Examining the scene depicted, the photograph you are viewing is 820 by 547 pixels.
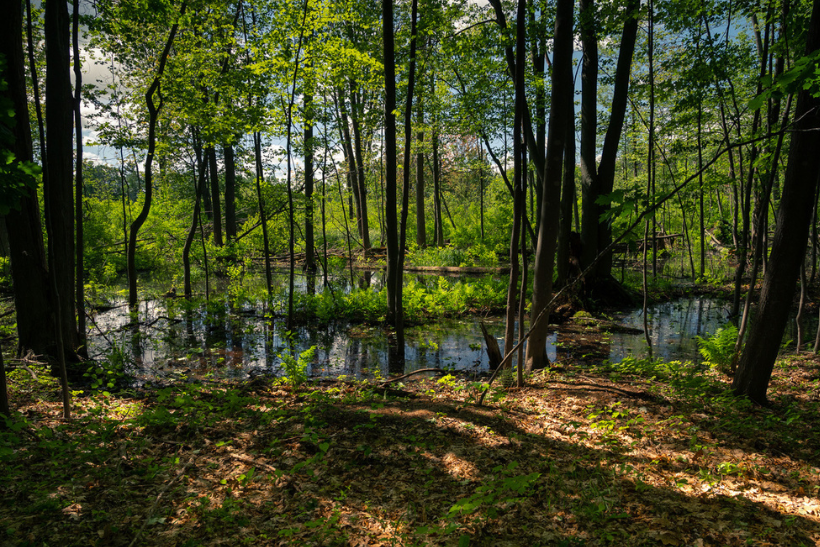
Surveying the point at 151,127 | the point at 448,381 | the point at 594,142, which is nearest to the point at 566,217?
the point at 594,142

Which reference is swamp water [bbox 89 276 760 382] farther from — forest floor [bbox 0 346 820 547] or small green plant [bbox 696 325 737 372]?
forest floor [bbox 0 346 820 547]

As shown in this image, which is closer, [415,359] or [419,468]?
[419,468]

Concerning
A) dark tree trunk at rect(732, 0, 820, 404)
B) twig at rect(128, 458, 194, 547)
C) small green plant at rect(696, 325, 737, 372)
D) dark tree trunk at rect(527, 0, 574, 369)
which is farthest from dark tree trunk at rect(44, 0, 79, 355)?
small green plant at rect(696, 325, 737, 372)

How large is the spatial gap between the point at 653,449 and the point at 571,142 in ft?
27.1

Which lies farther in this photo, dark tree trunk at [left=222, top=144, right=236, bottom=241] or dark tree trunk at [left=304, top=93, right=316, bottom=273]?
dark tree trunk at [left=222, top=144, right=236, bottom=241]

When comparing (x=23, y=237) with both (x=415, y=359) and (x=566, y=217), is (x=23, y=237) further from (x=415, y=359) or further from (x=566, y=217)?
(x=566, y=217)

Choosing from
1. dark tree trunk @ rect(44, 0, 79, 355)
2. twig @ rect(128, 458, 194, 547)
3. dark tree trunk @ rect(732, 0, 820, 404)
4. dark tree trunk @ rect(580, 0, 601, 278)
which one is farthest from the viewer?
dark tree trunk @ rect(580, 0, 601, 278)

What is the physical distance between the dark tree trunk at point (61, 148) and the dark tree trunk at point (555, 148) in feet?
20.4

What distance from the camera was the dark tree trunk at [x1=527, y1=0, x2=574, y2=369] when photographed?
16.8 feet

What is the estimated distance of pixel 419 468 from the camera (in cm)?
355

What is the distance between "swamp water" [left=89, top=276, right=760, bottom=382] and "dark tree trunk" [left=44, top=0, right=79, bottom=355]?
4.16 ft

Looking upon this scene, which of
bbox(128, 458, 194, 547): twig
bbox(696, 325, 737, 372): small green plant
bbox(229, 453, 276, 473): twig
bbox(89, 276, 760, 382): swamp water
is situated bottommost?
bbox(89, 276, 760, 382): swamp water

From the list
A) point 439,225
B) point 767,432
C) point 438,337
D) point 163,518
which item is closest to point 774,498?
point 767,432

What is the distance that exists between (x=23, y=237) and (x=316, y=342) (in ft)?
17.5
